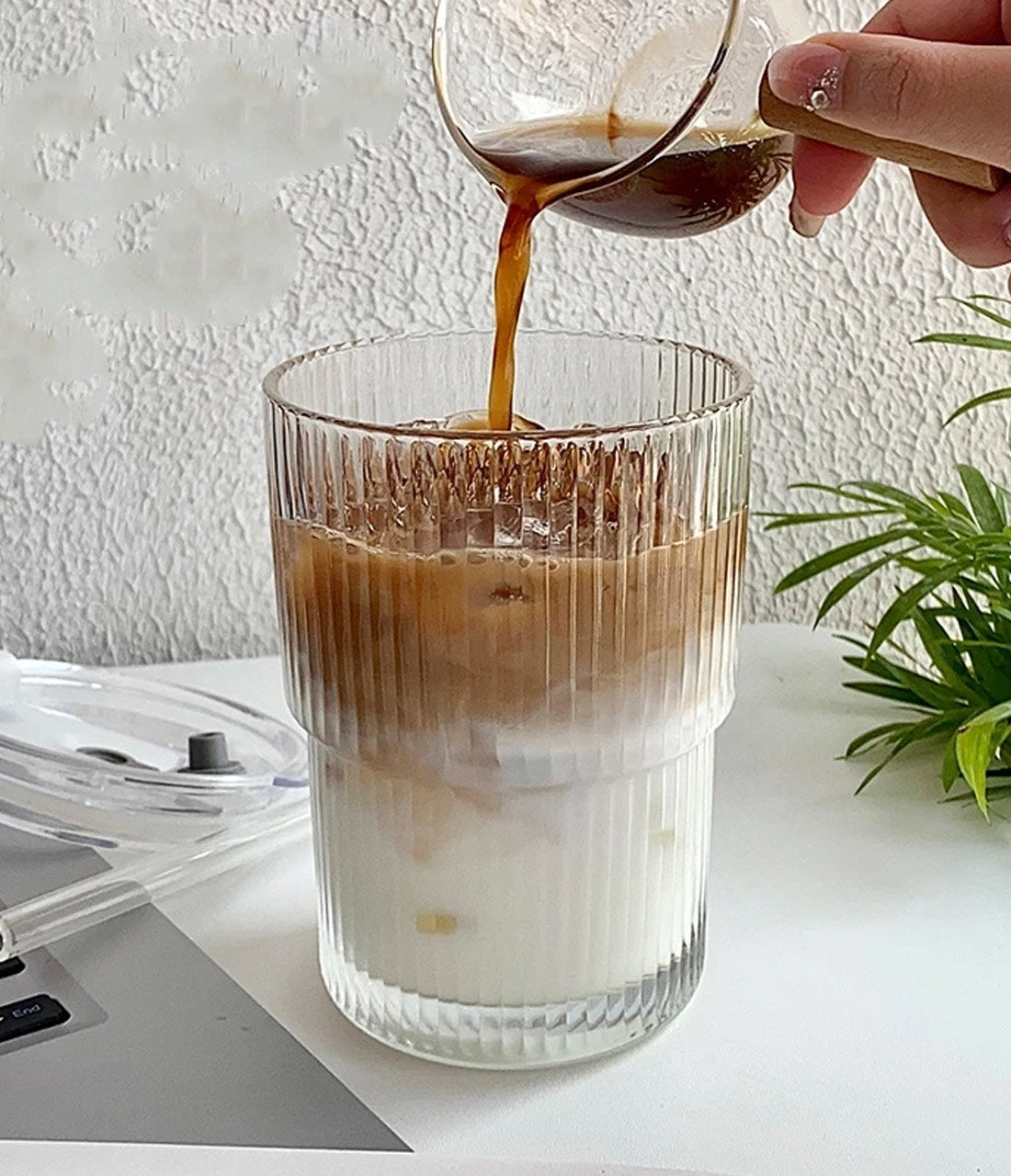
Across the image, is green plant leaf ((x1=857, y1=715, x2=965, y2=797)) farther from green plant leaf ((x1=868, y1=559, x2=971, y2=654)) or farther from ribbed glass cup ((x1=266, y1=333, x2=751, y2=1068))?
ribbed glass cup ((x1=266, y1=333, x2=751, y2=1068))

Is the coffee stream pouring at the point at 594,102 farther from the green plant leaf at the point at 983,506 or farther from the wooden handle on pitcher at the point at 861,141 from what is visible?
the green plant leaf at the point at 983,506

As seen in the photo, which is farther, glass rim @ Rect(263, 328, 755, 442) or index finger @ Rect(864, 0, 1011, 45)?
index finger @ Rect(864, 0, 1011, 45)

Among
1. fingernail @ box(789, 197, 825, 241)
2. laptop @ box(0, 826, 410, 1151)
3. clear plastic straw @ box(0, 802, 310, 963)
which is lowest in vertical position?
laptop @ box(0, 826, 410, 1151)

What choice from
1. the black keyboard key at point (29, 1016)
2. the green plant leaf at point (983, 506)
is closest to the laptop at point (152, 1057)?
the black keyboard key at point (29, 1016)

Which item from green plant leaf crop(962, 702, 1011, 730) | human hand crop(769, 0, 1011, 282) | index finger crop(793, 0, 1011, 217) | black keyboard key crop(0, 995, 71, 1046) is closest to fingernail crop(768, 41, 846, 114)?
human hand crop(769, 0, 1011, 282)

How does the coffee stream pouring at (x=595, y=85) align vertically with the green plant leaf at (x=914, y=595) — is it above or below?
above

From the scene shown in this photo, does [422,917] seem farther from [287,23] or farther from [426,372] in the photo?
[287,23]

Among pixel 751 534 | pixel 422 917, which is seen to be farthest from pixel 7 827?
pixel 751 534
